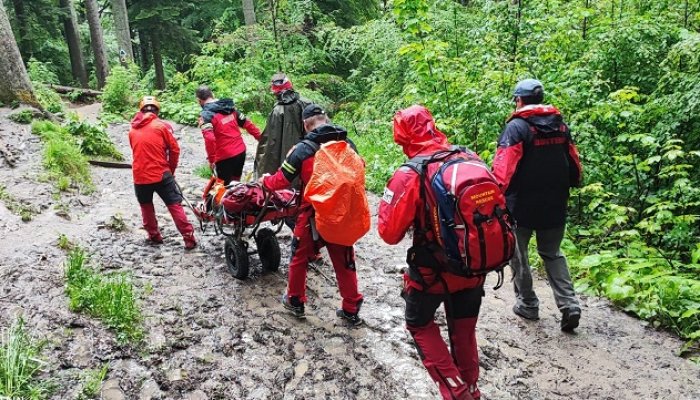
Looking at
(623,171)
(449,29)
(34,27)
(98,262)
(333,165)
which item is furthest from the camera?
(34,27)

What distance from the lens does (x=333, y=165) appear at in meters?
4.61

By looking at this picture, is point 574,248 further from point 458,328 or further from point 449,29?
point 449,29

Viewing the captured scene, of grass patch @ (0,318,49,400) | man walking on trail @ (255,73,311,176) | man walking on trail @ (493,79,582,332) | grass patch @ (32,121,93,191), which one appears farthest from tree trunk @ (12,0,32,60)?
man walking on trail @ (493,79,582,332)

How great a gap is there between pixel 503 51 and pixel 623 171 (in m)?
3.49

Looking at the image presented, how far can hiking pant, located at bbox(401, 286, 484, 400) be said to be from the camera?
3.68m

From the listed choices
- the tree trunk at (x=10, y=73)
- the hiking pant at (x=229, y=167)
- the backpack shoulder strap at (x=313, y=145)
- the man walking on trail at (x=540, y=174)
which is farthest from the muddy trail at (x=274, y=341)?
the tree trunk at (x=10, y=73)

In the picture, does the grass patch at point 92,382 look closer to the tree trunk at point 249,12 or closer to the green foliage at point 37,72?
the tree trunk at point 249,12

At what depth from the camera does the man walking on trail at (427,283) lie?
3.49 m

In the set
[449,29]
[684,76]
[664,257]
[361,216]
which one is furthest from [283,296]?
[449,29]

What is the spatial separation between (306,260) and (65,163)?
6341 mm

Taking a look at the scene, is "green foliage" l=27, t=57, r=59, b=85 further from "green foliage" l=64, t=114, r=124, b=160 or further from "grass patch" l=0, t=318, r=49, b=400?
"grass patch" l=0, t=318, r=49, b=400

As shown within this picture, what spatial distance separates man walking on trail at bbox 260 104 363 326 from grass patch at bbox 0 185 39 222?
162 inches

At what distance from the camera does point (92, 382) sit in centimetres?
384

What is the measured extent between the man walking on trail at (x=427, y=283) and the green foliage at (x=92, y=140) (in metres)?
9.12
